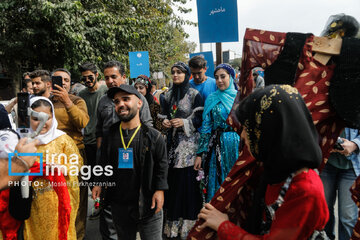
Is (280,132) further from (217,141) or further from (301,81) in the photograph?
(217,141)

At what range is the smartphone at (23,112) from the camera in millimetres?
2068

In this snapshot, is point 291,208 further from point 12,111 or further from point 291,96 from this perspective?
point 12,111

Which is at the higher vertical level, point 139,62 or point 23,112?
point 139,62

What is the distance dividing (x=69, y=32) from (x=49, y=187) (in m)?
7.19

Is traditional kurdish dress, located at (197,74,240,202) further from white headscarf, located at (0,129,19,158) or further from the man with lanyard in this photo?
white headscarf, located at (0,129,19,158)

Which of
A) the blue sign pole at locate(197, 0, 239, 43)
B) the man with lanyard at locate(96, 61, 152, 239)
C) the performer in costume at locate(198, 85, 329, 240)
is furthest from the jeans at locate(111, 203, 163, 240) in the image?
the blue sign pole at locate(197, 0, 239, 43)

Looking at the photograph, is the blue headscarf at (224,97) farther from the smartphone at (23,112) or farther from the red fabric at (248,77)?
the smartphone at (23,112)

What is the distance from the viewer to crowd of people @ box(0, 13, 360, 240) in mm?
1062

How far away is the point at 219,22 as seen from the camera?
342 centimetres

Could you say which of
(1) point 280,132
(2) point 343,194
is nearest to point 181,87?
(2) point 343,194

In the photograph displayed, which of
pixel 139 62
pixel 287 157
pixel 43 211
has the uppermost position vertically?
pixel 139 62

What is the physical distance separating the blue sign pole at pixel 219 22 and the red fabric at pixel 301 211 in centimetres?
263

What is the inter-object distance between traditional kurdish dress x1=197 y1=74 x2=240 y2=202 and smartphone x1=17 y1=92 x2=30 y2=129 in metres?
1.84

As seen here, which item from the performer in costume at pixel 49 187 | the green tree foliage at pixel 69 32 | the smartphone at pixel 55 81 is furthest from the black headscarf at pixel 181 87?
the green tree foliage at pixel 69 32
